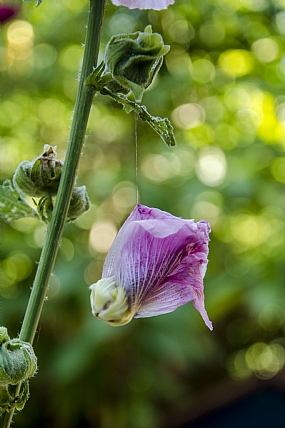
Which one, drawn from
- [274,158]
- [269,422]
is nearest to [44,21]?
[274,158]

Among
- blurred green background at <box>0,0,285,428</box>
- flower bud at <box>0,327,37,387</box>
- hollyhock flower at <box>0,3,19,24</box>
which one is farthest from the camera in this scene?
blurred green background at <box>0,0,285,428</box>

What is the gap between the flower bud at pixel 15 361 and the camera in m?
0.26

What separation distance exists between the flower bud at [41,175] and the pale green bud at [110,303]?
73 millimetres

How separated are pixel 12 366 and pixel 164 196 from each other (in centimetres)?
77

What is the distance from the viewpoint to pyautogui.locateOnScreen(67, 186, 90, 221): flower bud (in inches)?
12.6

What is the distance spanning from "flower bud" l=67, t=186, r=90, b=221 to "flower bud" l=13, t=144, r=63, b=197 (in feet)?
0.04

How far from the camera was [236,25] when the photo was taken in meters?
1.23

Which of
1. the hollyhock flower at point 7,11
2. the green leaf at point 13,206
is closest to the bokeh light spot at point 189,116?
the hollyhock flower at point 7,11

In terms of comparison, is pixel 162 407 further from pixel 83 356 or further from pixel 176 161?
pixel 176 161

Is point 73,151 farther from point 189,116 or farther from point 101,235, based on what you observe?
point 189,116

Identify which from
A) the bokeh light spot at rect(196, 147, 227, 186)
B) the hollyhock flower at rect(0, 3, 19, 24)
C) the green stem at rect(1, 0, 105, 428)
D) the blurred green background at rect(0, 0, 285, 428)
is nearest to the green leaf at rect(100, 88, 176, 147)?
the green stem at rect(1, 0, 105, 428)

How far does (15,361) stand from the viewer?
26 cm

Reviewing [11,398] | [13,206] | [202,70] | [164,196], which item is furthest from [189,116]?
[11,398]

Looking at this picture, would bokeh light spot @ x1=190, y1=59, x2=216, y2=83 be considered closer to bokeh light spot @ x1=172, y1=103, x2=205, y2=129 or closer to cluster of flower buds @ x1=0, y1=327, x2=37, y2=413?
→ bokeh light spot @ x1=172, y1=103, x2=205, y2=129
